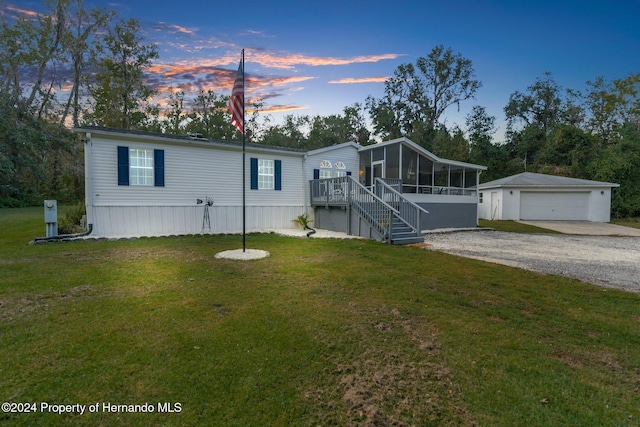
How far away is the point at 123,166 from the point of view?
9500mm

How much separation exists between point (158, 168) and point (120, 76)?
827 inches

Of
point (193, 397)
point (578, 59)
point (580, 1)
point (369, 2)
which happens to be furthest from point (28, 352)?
point (578, 59)

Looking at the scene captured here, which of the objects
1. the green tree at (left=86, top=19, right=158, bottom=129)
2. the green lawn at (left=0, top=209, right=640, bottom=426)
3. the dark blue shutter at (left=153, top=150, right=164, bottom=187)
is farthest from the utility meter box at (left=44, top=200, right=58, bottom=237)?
the green tree at (left=86, top=19, right=158, bottom=129)

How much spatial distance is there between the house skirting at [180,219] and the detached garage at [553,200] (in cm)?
1512

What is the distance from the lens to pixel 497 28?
14.1 m

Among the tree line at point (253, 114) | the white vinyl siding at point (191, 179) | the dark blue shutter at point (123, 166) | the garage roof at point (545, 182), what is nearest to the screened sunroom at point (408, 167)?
the white vinyl siding at point (191, 179)

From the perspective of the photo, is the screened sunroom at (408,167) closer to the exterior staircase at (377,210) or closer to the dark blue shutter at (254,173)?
the exterior staircase at (377,210)

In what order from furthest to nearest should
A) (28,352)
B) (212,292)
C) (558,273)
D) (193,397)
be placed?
(558,273)
(212,292)
(28,352)
(193,397)

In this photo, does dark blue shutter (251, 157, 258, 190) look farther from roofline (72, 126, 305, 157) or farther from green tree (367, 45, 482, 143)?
green tree (367, 45, 482, 143)

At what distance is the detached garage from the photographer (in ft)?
62.7

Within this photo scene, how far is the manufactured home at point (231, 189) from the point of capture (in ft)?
30.8

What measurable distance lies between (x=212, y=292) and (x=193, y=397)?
7.48ft

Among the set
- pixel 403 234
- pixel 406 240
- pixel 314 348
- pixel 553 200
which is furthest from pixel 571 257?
pixel 553 200

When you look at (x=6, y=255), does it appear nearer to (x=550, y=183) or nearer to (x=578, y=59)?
(x=550, y=183)
